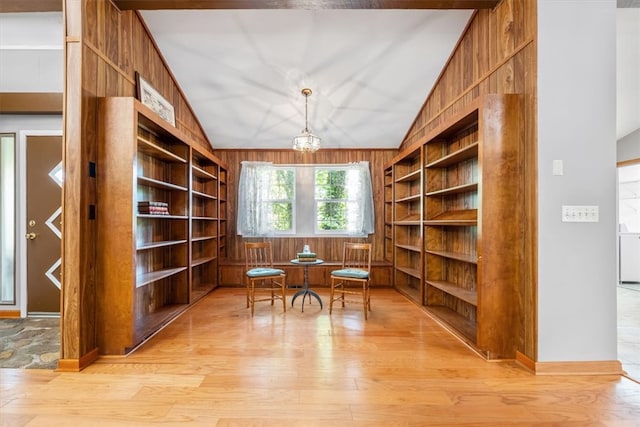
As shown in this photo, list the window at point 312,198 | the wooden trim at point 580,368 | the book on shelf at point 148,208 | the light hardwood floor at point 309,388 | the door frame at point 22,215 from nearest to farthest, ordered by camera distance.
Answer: the light hardwood floor at point 309,388
the wooden trim at point 580,368
the book on shelf at point 148,208
the door frame at point 22,215
the window at point 312,198

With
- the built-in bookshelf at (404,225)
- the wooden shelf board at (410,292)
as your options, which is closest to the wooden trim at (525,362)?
the wooden shelf board at (410,292)

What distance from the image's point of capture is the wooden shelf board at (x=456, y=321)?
2.73 meters

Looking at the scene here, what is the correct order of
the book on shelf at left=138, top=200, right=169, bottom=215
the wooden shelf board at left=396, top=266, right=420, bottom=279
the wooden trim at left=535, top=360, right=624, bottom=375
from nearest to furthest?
the wooden trim at left=535, top=360, right=624, bottom=375 < the book on shelf at left=138, top=200, right=169, bottom=215 < the wooden shelf board at left=396, top=266, right=420, bottom=279

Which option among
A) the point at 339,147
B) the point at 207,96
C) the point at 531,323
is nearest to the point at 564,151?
the point at 531,323

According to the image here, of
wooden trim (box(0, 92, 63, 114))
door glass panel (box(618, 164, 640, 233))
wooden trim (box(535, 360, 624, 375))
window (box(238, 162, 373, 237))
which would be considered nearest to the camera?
wooden trim (box(535, 360, 624, 375))

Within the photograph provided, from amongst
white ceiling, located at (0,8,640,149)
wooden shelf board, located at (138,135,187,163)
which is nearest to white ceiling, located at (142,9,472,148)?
white ceiling, located at (0,8,640,149)

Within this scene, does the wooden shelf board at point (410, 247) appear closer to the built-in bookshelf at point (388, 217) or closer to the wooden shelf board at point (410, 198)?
the built-in bookshelf at point (388, 217)

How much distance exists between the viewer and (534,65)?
217 cm

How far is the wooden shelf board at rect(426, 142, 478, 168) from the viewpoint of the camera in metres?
2.73

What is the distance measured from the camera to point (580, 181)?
2.17 m

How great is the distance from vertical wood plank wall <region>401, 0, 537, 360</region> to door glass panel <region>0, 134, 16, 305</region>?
5.13 m

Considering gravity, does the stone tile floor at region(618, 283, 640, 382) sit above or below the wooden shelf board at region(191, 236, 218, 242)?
below

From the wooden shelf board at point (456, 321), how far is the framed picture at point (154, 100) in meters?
3.78

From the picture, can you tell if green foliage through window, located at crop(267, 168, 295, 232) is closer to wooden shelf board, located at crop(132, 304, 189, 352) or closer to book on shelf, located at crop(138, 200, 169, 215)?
wooden shelf board, located at crop(132, 304, 189, 352)
